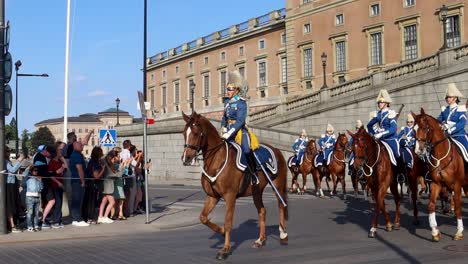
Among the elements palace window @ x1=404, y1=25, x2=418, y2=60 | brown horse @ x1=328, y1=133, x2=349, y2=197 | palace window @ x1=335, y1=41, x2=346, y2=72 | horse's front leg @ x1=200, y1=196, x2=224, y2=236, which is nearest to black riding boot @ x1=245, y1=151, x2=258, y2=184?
horse's front leg @ x1=200, y1=196, x2=224, y2=236

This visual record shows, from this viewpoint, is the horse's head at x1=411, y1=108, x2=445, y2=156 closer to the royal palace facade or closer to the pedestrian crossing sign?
the pedestrian crossing sign

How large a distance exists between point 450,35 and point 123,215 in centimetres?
3596

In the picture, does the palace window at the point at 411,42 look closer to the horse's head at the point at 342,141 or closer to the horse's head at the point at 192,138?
the horse's head at the point at 342,141

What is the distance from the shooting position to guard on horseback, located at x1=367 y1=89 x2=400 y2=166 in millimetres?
13133

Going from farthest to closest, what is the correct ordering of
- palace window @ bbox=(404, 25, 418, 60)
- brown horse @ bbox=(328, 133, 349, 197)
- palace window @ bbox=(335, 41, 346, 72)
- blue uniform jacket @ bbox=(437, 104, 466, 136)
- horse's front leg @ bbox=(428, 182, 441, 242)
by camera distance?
palace window @ bbox=(335, 41, 346, 72) < palace window @ bbox=(404, 25, 418, 60) < brown horse @ bbox=(328, 133, 349, 197) < blue uniform jacket @ bbox=(437, 104, 466, 136) < horse's front leg @ bbox=(428, 182, 441, 242)

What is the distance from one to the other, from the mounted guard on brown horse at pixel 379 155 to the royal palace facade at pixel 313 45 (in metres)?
21.4

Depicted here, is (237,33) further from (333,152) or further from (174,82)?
(333,152)

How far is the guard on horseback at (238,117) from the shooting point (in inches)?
423

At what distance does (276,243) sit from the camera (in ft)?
38.7

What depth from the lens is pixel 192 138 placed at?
1002cm

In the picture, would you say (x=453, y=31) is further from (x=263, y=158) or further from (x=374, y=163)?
(x=263, y=158)

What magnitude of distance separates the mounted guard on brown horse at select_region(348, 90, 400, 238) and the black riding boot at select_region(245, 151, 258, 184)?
2635mm

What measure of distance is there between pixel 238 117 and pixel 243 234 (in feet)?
12.3

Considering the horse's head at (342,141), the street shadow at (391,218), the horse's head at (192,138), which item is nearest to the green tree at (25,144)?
the horse's head at (192,138)
